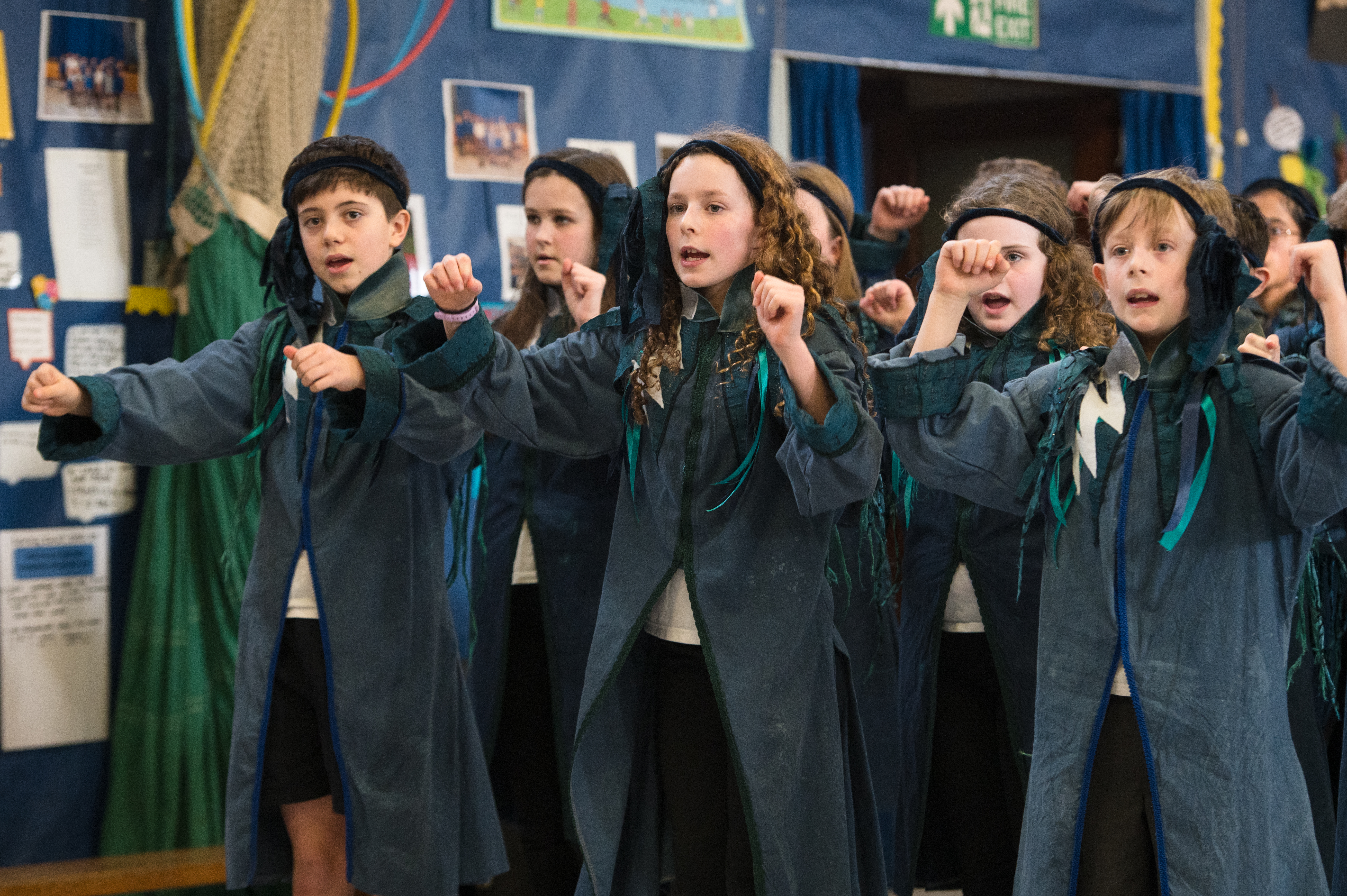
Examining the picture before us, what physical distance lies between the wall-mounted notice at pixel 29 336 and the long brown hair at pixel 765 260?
6.59 ft

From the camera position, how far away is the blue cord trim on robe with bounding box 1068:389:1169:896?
1.69 meters

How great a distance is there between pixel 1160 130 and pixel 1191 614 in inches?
150

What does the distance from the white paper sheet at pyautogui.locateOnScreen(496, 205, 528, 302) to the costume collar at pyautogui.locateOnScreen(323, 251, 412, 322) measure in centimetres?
161

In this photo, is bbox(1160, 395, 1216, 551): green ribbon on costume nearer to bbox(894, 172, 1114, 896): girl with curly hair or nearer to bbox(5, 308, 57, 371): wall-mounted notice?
bbox(894, 172, 1114, 896): girl with curly hair

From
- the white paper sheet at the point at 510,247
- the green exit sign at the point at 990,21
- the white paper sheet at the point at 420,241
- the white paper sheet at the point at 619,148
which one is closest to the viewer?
the white paper sheet at the point at 420,241

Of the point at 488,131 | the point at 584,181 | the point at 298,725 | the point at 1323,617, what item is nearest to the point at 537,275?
the point at 584,181

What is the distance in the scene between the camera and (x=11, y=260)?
3266 mm

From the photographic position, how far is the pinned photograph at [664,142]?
4172mm

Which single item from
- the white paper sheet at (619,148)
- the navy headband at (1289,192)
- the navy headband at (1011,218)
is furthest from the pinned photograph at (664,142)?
the navy headband at (1011,218)

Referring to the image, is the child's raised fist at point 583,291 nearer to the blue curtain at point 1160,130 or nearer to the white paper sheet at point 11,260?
the white paper sheet at point 11,260

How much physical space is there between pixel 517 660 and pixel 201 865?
935mm

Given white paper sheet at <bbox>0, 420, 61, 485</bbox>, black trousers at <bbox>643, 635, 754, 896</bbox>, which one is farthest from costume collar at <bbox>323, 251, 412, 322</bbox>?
white paper sheet at <bbox>0, 420, 61, 485</bbox>

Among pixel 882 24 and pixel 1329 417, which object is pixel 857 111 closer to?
pixel 882 24

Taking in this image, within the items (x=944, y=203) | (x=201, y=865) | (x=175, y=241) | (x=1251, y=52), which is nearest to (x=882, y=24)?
(x=944, y=203)
